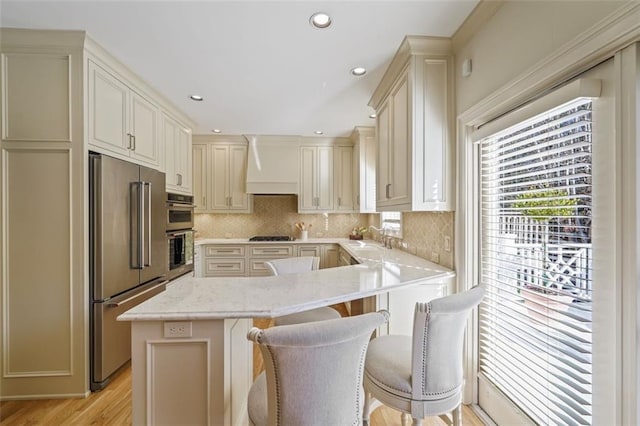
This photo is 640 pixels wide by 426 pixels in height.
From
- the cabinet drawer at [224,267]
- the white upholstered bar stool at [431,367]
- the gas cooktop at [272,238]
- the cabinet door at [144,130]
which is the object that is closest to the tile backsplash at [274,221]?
the gas cooktop at [272,238]

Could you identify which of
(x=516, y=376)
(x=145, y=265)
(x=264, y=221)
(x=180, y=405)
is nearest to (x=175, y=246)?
(x=145, y=265)

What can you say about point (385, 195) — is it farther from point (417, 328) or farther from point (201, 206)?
point (201, 206)

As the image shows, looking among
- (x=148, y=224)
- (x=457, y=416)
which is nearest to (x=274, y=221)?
(x=148, y=224)

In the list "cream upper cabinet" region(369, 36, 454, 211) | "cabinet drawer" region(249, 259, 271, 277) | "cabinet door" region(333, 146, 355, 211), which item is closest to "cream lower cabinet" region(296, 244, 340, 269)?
"cabinet drawer" region(249, 259, 271, 277)

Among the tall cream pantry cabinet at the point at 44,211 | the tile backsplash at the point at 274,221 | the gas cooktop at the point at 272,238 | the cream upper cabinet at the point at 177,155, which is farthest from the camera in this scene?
the tile backsplash at the point at 274,221

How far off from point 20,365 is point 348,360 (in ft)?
8.34

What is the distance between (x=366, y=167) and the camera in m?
4.21

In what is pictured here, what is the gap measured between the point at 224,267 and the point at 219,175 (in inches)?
59.5

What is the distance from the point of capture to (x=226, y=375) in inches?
48.1

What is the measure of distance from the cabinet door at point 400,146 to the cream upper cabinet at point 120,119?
7.78 feet

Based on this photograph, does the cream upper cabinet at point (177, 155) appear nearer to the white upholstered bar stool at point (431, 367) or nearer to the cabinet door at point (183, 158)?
the cabinet door at point (183, 158)

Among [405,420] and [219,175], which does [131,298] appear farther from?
[219,175]

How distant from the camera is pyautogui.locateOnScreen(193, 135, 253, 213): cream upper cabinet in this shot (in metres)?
4.45

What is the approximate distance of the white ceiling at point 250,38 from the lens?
1.66 meters
